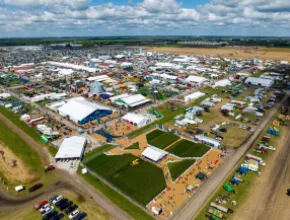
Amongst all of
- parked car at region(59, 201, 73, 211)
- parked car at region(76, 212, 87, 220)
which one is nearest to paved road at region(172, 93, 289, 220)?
parked car at region(76, 212, 87, 220)

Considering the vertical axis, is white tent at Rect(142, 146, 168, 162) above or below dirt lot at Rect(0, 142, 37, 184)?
above

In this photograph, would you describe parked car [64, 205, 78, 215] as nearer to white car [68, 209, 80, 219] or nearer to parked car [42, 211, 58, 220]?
white car [68, 209, 80, 219]

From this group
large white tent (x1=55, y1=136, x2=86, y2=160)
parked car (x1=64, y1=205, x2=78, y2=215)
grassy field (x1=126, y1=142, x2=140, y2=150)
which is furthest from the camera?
grassy field (x1=126, y1=142, x2=140, y2=150)

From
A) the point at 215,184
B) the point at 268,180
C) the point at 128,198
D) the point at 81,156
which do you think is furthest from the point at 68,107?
the point at 268,180

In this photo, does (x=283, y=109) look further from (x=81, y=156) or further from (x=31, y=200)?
(x=31, y=200)

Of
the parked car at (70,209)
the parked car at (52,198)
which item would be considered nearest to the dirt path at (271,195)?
the parked car at (70,209)

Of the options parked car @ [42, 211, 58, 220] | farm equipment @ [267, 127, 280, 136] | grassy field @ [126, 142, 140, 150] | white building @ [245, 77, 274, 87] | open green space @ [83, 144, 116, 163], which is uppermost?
white building @ [245, 77, 274, 87]
